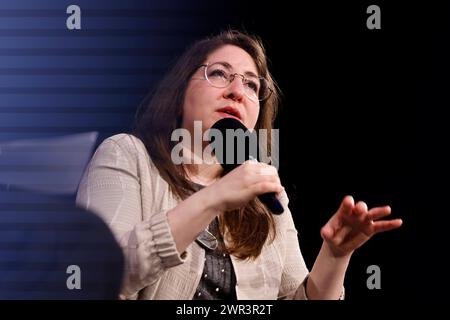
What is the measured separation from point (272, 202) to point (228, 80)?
1.62 ft

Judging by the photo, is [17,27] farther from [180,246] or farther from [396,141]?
[396,141]

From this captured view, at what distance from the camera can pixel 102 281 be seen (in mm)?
1627

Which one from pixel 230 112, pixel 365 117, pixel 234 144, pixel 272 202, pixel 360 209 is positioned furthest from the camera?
pixel 365 117

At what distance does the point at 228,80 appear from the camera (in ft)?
5.69

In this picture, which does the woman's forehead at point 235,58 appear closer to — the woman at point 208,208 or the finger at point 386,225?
the woman at point 208,208

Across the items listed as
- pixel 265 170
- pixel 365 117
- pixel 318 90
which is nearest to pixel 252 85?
pixel 318 90

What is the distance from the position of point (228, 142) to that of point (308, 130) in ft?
1.16

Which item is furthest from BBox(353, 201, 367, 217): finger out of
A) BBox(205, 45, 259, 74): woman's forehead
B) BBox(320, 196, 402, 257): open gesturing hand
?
BBox(205, 45, 259, 74): woman's forehead

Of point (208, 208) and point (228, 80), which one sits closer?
point (208, 208)

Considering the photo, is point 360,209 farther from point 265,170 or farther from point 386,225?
point 265,170

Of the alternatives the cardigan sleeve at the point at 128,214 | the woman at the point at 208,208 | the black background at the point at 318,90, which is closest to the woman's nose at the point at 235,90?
the woman at the point at 208,208

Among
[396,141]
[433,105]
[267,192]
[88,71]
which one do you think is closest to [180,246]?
[267,192]

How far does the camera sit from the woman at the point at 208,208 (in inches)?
56.1

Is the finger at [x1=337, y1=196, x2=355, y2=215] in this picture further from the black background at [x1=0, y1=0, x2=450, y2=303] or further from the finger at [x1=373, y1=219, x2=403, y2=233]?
the black background at [x1=0, y1=0, x2=450, y2=303]
